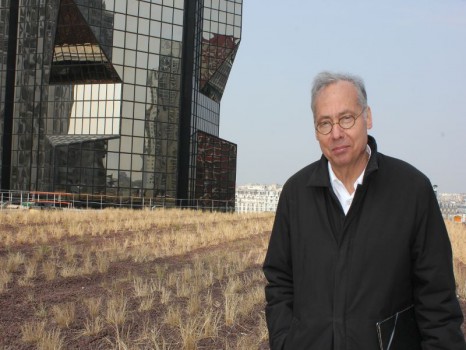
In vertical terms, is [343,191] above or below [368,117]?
below

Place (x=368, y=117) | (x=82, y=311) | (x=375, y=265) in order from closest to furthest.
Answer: (x=375, y=265) → (x=368, y=117) → (x=82, y=311)

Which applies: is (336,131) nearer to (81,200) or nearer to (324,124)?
(324,124)

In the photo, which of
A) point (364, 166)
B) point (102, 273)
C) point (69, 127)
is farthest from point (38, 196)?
point (364, 166)

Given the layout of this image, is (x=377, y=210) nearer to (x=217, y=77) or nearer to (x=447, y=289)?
(x=447, y=289)

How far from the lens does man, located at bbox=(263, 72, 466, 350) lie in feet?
6.70

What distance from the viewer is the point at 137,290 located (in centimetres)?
722

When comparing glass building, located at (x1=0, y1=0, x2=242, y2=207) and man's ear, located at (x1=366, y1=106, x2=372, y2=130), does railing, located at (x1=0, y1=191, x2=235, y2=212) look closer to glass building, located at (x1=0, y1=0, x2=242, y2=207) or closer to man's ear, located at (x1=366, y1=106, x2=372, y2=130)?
glass building, located at (x1=0, y1=0, x2=242, y2=207)

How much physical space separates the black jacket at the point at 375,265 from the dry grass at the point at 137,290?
3074 millimetres

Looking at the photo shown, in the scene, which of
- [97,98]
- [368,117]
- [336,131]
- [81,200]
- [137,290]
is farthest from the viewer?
[97,98]

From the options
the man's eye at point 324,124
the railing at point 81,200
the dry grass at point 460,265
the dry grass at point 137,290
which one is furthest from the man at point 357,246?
the railing at point 81,200

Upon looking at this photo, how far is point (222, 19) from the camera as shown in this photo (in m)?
50.7

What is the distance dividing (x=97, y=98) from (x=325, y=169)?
40.1m

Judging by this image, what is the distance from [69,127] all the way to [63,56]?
5.42 metres

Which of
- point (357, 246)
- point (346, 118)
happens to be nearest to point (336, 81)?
point (346, 118)
